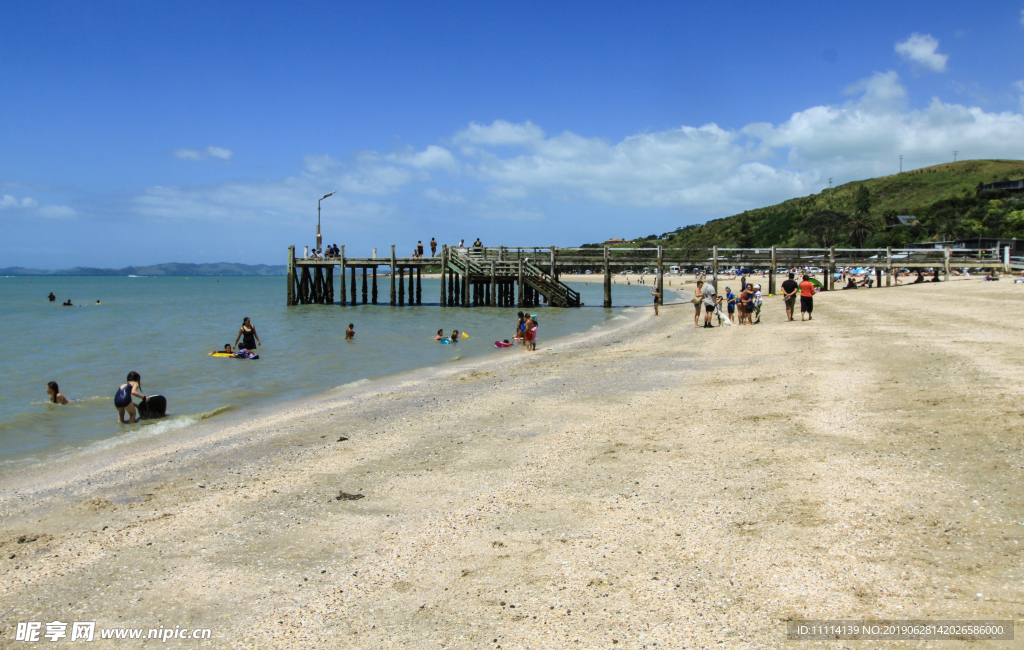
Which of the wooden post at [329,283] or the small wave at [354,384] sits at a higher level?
the wooden post at [329,283]

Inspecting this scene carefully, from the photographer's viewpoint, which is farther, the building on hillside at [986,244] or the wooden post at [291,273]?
the building on hillside at [986,244]

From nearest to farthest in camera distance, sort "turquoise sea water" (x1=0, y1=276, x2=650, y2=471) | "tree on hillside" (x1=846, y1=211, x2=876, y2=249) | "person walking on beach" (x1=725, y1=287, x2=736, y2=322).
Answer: "turquoise sea water" (x1=0, y1=276, x2=650, y2=471) < "person walking on beach" (x1=725, y1=287, x2=736, y2=322) < "tree on hillside" (x1=846, y1=211, x2=876, y2=249)

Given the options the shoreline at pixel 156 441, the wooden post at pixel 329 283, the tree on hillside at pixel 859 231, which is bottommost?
the shoreline at pixel 156 441

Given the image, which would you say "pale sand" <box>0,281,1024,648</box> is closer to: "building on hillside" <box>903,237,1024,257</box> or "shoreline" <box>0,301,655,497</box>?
"shoreline" <box>0,301,655,497</box>

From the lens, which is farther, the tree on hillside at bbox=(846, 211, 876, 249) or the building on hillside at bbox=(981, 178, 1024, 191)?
the building on hillside at bbox=(981, 178, 1024, 191)

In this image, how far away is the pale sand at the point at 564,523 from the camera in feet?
12.2

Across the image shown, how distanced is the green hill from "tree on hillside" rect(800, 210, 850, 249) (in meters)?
0.14

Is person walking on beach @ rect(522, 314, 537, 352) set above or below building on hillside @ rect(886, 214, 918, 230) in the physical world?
below

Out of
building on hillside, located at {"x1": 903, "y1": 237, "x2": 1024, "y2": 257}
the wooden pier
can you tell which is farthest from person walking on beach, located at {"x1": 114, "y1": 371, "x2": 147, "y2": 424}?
building on hillside, located at {"x1": 903, "y1": 237, "x2": 1024, "y2": 257}

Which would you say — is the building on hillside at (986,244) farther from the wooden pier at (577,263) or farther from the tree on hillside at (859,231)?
the wooden pier at (577,263)

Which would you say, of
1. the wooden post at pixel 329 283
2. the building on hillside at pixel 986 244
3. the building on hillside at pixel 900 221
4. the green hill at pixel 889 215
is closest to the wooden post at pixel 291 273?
the wooden post at pixel 329 283

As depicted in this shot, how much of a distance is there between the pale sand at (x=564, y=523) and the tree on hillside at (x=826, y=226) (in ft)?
288

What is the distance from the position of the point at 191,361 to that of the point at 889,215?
319ft

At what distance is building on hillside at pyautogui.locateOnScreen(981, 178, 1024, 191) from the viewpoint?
3519 inches
